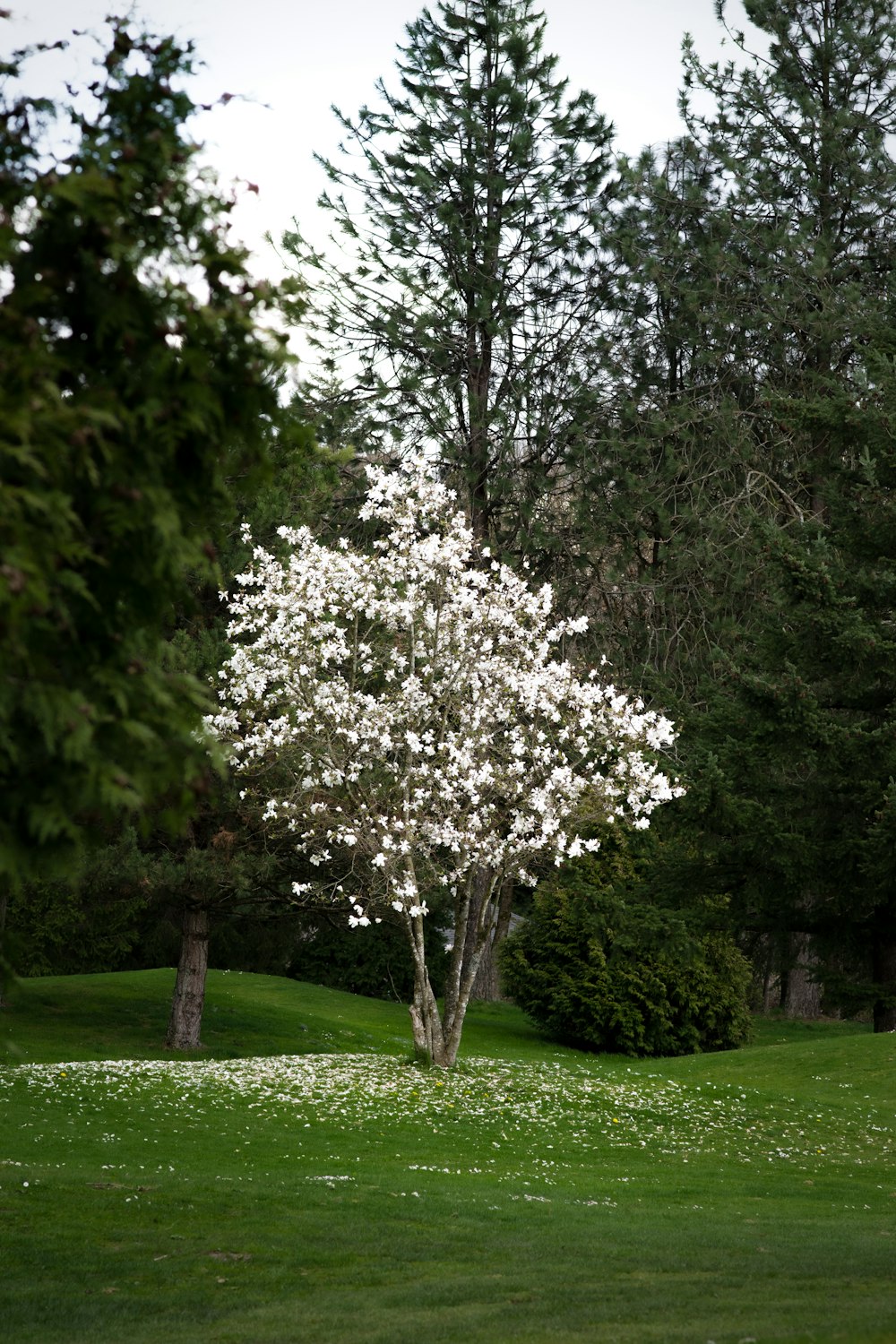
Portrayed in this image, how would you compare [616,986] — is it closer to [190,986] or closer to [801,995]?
[190,986]

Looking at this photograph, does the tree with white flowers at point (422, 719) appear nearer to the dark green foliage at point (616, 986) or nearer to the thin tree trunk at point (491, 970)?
the dark green foliage at point (616, 986)

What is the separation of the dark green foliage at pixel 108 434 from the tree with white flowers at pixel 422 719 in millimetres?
9880

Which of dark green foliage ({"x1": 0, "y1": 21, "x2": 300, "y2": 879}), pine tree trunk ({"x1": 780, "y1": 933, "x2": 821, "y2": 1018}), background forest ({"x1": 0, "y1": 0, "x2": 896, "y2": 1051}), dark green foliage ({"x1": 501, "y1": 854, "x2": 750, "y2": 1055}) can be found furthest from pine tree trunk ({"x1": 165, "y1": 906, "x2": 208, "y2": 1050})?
dark green foliage ({"x1": 0, "y1": 21, "x2": 300, "y2": 879})

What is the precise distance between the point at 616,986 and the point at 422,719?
10293 mm

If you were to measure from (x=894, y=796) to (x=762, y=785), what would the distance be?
3128mm

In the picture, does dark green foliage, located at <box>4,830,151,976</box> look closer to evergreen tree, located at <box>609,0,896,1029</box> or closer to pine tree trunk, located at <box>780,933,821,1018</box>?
evergreen tree, located at <box>609,0,896,1029</box>

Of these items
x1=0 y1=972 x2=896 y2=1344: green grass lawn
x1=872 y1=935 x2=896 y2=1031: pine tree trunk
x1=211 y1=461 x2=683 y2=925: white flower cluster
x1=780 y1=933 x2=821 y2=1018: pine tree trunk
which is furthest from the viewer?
x1=780 y1=933 x2=821 y2=1018: pine tree trunk

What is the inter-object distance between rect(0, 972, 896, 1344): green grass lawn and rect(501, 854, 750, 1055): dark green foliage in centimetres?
353

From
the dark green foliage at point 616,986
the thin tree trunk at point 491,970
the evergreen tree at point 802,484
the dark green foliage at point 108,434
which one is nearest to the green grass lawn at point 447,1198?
the dark green foliage at point 108,434

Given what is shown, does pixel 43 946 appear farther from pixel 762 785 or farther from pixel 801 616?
pixel 801 616

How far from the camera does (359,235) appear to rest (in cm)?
2295

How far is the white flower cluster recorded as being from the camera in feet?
48.1

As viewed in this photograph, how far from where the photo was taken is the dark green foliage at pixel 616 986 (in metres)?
23.4

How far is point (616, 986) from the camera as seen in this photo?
2350cm
